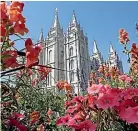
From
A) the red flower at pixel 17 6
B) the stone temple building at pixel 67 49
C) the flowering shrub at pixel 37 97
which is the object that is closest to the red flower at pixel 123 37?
the flowering shrub at pixel 37 97

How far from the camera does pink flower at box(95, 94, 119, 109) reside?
1204mm

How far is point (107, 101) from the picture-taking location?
122 centimetres

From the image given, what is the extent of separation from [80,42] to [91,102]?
128ft

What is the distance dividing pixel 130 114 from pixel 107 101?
131 millimetres

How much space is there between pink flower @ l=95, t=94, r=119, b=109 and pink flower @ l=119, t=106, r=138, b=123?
0.06 metres

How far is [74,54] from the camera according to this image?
127ft

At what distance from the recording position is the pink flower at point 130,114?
114cm

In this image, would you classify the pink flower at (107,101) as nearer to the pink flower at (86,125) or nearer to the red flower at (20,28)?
the pink flower at (86,125)

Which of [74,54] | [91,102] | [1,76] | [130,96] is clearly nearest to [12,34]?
[1,76]

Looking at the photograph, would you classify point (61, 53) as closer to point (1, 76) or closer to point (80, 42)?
point (80, 42)

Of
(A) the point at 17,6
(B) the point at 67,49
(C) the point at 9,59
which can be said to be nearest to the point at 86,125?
(C) the point at 9,59

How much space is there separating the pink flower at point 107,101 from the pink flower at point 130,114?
0.20 feet

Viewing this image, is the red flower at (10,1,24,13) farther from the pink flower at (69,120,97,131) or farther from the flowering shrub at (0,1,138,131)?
the pink flower at (69,120,97,131)

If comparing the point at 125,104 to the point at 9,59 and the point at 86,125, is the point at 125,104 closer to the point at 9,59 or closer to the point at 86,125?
the point at 86,125
